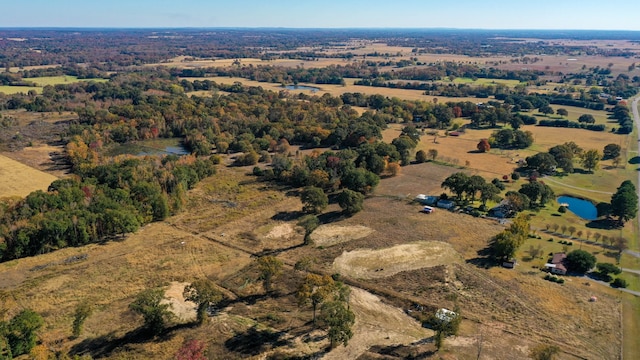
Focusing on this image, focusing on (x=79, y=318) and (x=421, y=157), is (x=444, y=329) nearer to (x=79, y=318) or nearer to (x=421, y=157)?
(x=79, y=318)

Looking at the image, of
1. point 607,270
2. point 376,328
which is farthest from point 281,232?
point 607,270

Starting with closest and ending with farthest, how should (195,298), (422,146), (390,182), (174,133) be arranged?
(195,298), (390,182), (422,146), (174,133)

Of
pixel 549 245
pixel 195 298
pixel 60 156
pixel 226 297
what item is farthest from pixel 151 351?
pixel 60 156

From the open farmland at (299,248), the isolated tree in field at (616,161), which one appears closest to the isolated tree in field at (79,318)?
the open farmland at (299,248)

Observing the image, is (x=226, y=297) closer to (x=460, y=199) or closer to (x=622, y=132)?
(x=460, y=199)

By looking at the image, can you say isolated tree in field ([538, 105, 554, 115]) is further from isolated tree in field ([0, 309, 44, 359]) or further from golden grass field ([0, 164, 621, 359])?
isolated tree in field ([0, 309, 44, 359])

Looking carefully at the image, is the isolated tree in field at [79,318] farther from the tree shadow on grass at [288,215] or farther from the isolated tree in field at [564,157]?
the isolated tree in field at [564,157]
